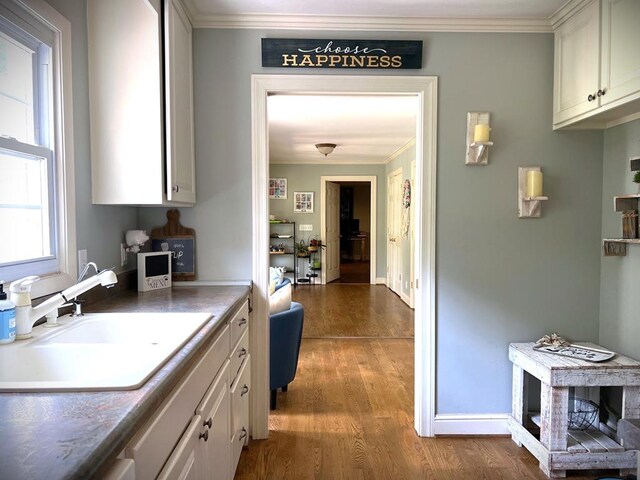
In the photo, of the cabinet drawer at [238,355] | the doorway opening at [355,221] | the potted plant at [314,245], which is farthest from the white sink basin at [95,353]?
the doorway opening at [355,221]

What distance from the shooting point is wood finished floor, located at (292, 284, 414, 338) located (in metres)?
5.00

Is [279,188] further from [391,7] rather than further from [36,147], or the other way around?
[36,147]

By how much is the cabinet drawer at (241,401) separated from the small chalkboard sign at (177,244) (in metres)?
0.62

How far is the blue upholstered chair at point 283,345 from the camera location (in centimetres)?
283

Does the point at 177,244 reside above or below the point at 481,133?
below

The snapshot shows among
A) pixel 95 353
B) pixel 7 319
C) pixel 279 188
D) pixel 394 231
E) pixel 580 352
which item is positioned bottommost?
pixel 580 352

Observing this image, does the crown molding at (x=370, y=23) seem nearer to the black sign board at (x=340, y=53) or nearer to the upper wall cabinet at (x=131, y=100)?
the black sign board at (x=340, y=53)

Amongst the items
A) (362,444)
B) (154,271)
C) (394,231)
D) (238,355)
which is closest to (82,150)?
(154,271)

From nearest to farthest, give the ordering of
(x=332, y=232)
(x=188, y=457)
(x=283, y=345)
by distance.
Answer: (x=188, y=457)
(x=283, y=345)
(x=332, y=232)

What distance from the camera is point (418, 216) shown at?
2.57 m

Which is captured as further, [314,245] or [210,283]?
[314,245]

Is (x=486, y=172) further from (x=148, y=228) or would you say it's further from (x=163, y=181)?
(x=148, y=228)

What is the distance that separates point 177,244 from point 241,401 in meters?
0.94

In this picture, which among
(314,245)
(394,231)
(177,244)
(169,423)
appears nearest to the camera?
(169,423)
